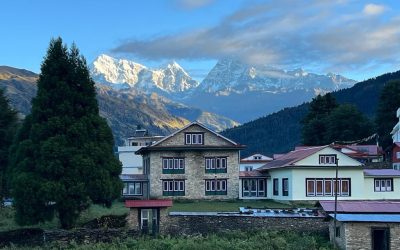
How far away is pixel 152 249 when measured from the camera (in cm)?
3603

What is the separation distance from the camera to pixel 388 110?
93.8m

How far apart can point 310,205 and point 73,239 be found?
22167mm

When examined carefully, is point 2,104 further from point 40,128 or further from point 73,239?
point 73,239

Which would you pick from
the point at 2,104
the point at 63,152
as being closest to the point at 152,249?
the point at 63,152

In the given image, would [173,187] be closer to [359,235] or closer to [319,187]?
[319,187]

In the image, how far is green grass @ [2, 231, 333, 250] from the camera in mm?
36219

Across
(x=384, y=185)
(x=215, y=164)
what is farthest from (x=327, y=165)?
(x=215, y=164)

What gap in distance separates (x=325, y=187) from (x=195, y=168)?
1136cm

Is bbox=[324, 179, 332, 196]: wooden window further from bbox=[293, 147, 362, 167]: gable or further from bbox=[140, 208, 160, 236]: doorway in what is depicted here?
bbox=[140, 208, 160, 236]: doorway

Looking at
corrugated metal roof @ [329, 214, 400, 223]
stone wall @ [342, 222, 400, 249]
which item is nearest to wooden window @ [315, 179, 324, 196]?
corrugated metal roof @ [329, 214, 400, 223]

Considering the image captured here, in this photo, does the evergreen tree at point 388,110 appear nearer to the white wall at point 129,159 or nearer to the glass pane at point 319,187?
the white wall at point 129,159

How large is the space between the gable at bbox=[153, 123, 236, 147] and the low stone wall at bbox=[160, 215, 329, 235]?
20.4 meters

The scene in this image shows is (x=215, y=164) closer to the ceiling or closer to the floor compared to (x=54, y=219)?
closer to the ceiling

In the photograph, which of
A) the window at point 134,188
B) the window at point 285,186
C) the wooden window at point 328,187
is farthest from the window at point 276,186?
the window at point 134,188
